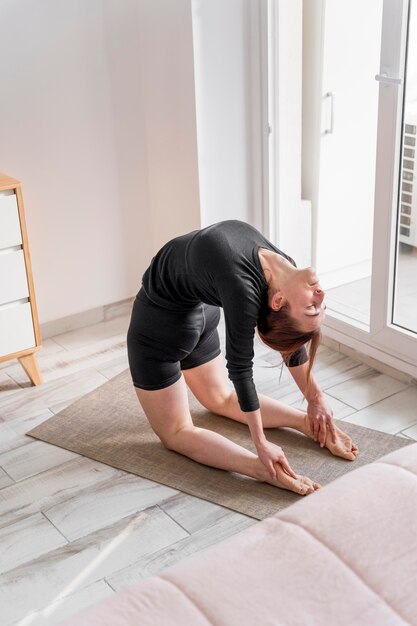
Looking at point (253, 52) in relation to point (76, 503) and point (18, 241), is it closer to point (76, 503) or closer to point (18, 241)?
point (18, 241)

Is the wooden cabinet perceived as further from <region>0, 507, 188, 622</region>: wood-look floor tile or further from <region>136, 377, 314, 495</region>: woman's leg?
<region>0, 507, 188, 622</region>: wood-look floor tile

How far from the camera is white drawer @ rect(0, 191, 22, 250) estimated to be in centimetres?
275

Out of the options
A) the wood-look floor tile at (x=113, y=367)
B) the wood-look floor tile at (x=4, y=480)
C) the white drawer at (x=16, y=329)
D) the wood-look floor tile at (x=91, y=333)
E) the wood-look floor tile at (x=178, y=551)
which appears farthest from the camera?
the wood-look floor tile at (x=91, y=333)

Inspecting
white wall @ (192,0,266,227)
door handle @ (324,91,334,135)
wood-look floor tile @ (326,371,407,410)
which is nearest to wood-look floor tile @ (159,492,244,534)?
wood-look floor tile @ (326,371,407,410)

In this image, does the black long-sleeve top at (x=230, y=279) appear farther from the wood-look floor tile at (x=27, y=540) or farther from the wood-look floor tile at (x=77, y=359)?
the wood-look floor tile at (x=77, y=359)

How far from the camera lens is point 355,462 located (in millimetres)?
2523

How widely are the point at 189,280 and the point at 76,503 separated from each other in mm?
716

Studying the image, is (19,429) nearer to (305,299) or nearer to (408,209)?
(305,299)

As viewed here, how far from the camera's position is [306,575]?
140 centimetres

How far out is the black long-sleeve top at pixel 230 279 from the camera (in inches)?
83.3

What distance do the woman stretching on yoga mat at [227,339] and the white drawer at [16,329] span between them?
0.58 m

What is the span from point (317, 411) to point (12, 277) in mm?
1108

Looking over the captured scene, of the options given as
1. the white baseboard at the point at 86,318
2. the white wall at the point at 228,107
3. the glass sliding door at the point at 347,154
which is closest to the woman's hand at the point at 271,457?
the glass sliding door at the point at 347,154

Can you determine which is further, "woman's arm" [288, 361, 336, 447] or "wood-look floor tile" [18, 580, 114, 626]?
"woman's arm" [288, 361, 336, 447]
